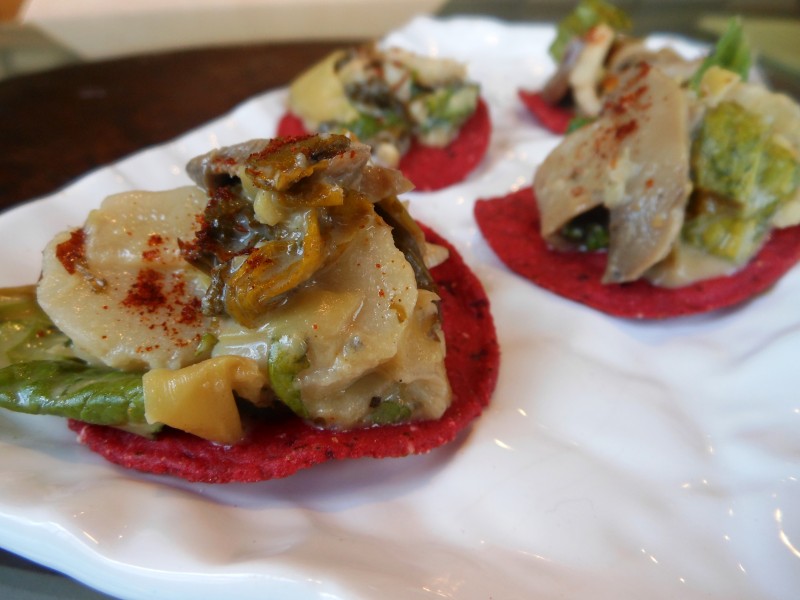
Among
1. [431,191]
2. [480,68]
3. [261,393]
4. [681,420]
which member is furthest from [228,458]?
[480,68]

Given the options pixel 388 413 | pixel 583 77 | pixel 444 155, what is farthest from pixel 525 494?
pixel 583 77

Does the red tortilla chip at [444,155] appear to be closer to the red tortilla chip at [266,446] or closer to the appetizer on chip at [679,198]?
the appetizer on chip at [679,198]

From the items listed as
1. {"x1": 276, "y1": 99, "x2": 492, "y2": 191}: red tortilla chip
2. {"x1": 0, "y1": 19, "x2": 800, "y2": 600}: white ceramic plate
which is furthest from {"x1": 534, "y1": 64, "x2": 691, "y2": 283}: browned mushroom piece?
{"x1": 276, "y1": 99, "x2": 492, "y2": 191}: red tortilla chip

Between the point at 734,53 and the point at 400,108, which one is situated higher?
the point at 734,53

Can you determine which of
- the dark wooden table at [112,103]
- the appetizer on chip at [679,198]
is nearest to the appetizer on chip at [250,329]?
the appetizer on chip at [679,198]

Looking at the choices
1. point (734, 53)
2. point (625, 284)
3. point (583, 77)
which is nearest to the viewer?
point (625, 284)

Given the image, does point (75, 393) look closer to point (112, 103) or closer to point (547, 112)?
point (112, 103)

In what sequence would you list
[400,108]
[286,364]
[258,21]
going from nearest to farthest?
[286,364], [400,108], [258,21]

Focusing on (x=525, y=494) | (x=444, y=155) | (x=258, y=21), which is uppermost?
(x=444, y=155)
